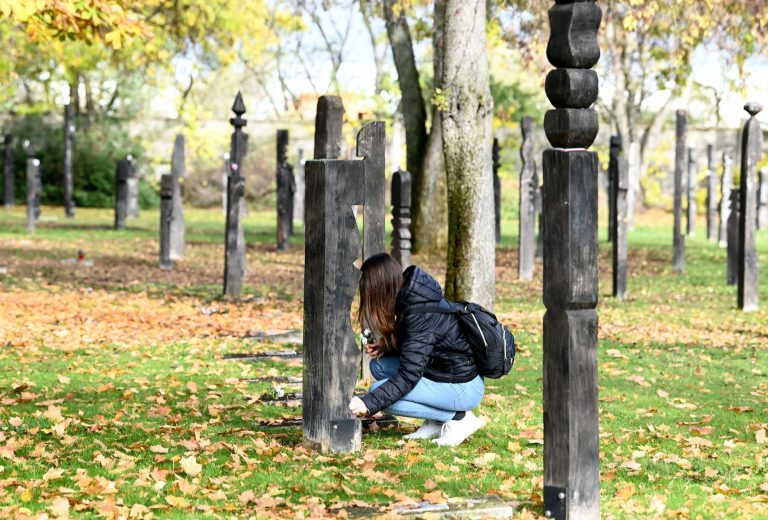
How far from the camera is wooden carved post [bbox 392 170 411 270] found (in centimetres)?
1055

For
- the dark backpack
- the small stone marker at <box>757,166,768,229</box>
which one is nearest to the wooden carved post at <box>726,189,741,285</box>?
the dark backpack

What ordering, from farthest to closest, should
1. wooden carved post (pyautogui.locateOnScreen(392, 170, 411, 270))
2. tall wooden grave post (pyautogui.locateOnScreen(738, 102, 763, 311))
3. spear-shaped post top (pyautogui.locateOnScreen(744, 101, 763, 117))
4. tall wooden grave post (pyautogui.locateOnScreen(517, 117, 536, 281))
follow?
tall wooden grave post (pyautogui.locateOnScreen(517, 117, 536, 281)) → tall wooden grave post (pyautogui.locateOnScreen(738, 102, 763, 311)) → spear-shaped post top (pyautogui.locateOnScreen(744, 101, 763, 117)) → wooden carved post (pyautogui.locateOnScreen(392, 170, 411, 270))

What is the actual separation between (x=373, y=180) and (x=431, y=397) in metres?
1.85

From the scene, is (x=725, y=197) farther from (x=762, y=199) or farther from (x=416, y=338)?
(x=416, y=338)

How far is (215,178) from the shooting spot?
41.8m

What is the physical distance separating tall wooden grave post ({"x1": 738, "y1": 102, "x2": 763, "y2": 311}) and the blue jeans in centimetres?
A: 866

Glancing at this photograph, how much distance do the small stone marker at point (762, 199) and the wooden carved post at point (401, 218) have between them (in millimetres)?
22955

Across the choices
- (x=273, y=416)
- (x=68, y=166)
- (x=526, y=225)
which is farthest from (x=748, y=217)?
(x=68, y=166)

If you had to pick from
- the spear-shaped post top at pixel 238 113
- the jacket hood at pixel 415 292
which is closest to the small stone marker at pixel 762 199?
the spear-shaped post top at pixel 238 113

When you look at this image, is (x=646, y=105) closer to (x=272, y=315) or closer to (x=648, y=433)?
(x=272, y=315)

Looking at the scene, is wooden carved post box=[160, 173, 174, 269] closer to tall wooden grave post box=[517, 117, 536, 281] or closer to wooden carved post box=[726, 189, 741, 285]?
tall wooden grave post box=[517, 117, 536, 281]

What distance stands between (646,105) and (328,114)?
42463mm

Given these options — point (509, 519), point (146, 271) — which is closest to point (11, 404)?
point (509, 519)

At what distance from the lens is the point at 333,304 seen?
7.04 m
